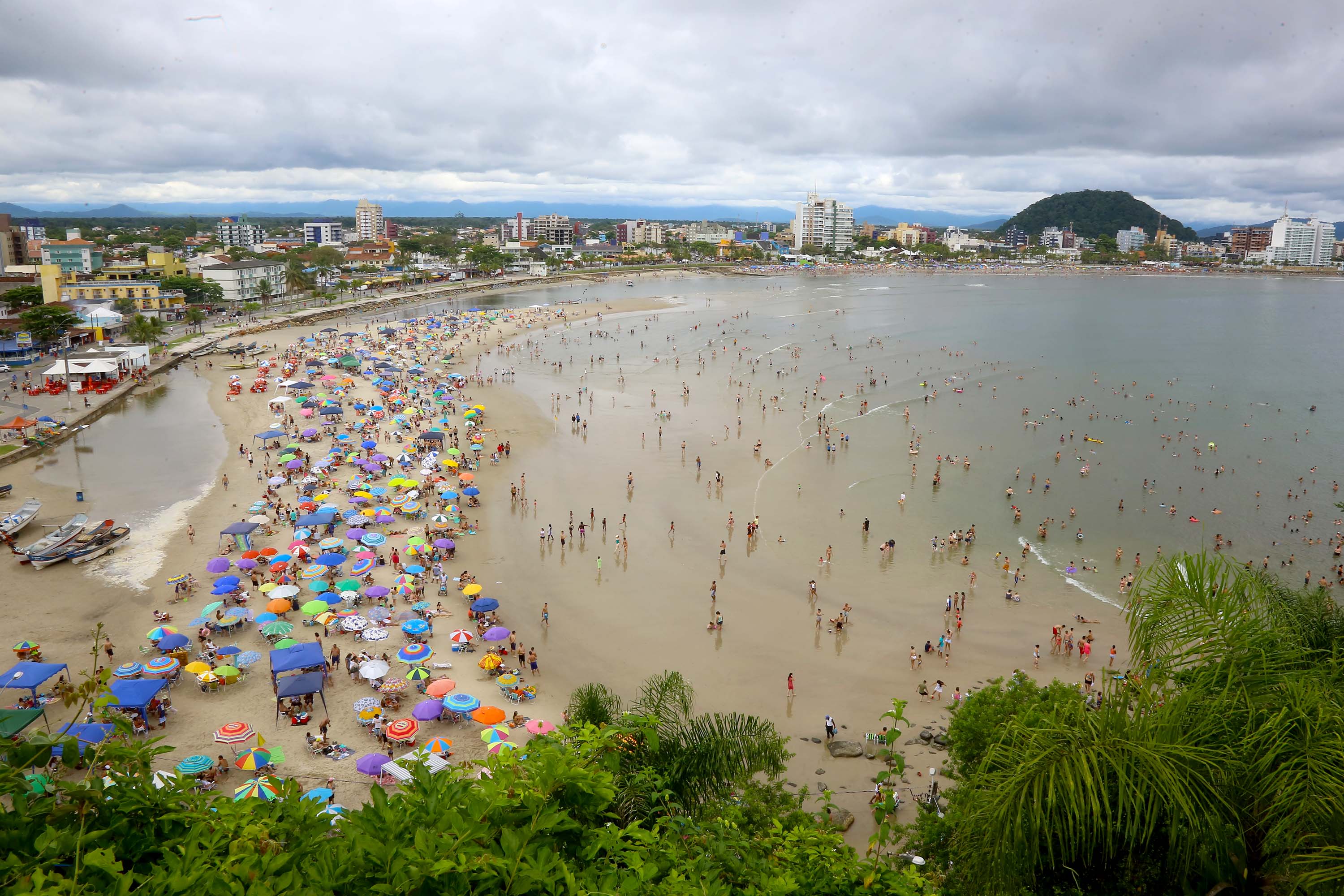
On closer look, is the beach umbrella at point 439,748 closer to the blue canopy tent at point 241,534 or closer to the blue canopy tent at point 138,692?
the blue canopy tent at point 138,692

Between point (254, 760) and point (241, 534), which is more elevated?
point (241, 534)

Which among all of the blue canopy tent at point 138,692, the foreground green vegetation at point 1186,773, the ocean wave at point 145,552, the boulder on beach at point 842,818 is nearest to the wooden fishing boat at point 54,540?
the ocean wave at point 145,552

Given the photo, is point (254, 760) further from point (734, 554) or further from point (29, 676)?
point (734, 554)

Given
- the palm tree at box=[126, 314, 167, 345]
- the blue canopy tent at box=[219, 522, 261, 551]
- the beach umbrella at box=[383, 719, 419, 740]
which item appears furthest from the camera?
the palm tree at box=[126, 314, 167, 345]

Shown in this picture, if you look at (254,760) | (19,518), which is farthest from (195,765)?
(19,518)

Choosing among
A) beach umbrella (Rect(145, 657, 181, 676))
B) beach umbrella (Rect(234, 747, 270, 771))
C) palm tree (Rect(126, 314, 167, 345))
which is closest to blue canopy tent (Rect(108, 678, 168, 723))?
beach umbrella (Rect(145, 657, 181, 676))

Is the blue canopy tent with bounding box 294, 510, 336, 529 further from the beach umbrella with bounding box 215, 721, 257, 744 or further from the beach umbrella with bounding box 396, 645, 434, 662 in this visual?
the beach umbrella with bounding box 215, 721, 257, 744
